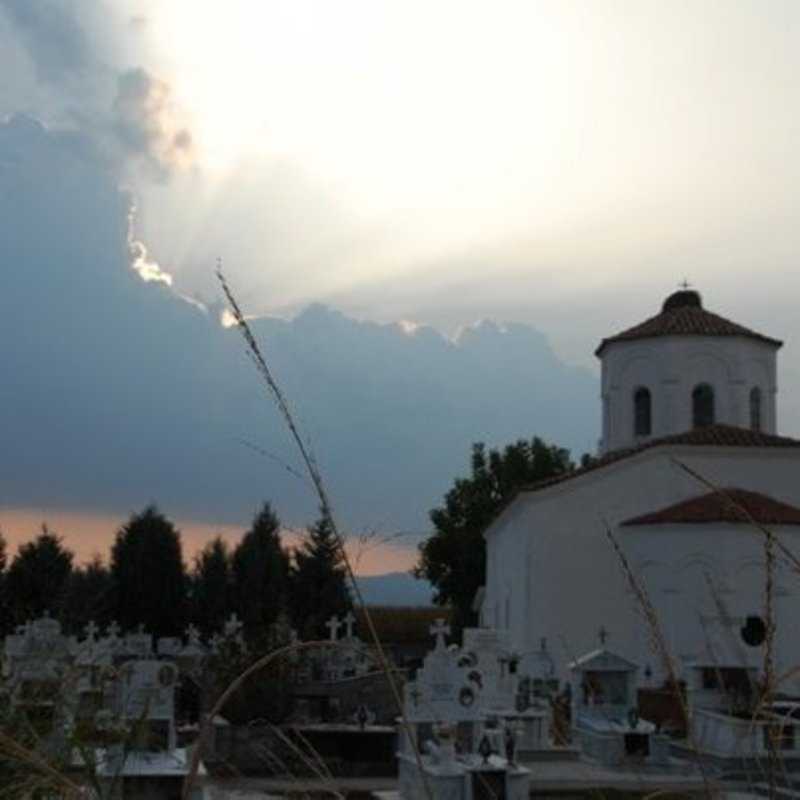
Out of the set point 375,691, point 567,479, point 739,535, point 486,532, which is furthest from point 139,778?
point 486,532

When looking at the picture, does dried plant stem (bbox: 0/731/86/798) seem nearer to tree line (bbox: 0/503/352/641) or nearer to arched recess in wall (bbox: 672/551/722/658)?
arched recess in wall (bbox: 672/551/722/658)

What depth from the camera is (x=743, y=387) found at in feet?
133

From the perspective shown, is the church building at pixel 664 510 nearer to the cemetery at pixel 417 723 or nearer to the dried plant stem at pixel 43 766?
the cemetery at pixel 417 723

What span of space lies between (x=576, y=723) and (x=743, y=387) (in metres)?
19.8

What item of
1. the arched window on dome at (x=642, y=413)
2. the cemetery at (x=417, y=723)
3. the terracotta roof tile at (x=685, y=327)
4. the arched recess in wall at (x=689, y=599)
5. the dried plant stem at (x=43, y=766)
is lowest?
the cemetery at (x=417, y=723)

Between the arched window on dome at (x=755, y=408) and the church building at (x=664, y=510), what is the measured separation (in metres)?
0.03

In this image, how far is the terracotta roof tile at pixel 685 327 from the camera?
4075 cm

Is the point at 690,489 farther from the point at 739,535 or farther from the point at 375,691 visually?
the point at 375,691

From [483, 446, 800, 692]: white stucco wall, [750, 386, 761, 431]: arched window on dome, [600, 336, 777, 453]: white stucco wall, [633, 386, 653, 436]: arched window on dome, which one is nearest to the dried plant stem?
[483, 446, 800, 692]: white stucco wall

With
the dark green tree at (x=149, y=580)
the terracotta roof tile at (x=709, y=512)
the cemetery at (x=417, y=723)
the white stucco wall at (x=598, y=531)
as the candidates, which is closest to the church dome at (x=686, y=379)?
the white stucco wall at (x=598, y=531)

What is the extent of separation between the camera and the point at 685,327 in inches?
1617

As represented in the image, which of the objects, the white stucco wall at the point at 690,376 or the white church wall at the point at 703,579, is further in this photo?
the white stucco wall at the point at 690,376

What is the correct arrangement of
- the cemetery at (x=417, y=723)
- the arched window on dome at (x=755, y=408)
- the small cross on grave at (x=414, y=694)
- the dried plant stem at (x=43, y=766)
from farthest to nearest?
the arched window on dome at (x=755, y=408) < the small cross on grave at (x=414, y=694) < the cemetery at (x=417, y=723) < the dried plant stem at (x=43, y=766)

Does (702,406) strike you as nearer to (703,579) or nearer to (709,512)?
(709,512)
